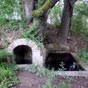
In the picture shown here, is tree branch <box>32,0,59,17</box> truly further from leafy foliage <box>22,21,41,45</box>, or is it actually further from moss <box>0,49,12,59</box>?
moss <box>0,49,12,59</box>

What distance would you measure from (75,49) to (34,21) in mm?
3161

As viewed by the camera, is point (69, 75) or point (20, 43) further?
point (20, 43)

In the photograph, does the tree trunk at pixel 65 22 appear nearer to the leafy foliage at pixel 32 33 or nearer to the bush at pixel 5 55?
the leafy foliage at pixel 32 33

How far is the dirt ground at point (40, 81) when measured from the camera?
558cm

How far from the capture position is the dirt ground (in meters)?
5.58

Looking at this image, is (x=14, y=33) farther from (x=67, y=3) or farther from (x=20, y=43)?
(x=67, y=3)

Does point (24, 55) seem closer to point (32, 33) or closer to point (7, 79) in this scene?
point (32, 33)

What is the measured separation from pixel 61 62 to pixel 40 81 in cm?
217

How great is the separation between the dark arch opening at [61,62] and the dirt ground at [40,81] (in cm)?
103

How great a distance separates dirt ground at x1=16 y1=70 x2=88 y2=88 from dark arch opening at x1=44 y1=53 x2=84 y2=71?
103 centimetres

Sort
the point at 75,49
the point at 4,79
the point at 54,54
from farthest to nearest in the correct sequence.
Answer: the point at 75,49 < the point at 54,54 < the point at 4,79

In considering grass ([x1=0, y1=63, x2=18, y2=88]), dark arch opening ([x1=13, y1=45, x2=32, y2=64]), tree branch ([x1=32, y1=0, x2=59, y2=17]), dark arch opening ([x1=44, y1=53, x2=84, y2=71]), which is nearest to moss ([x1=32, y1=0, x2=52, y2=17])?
tree branch ([x1=32, y1=0, x2=59, y2=17])

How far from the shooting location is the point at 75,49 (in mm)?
10719

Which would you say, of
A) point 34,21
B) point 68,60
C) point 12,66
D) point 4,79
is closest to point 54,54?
point 68,60
